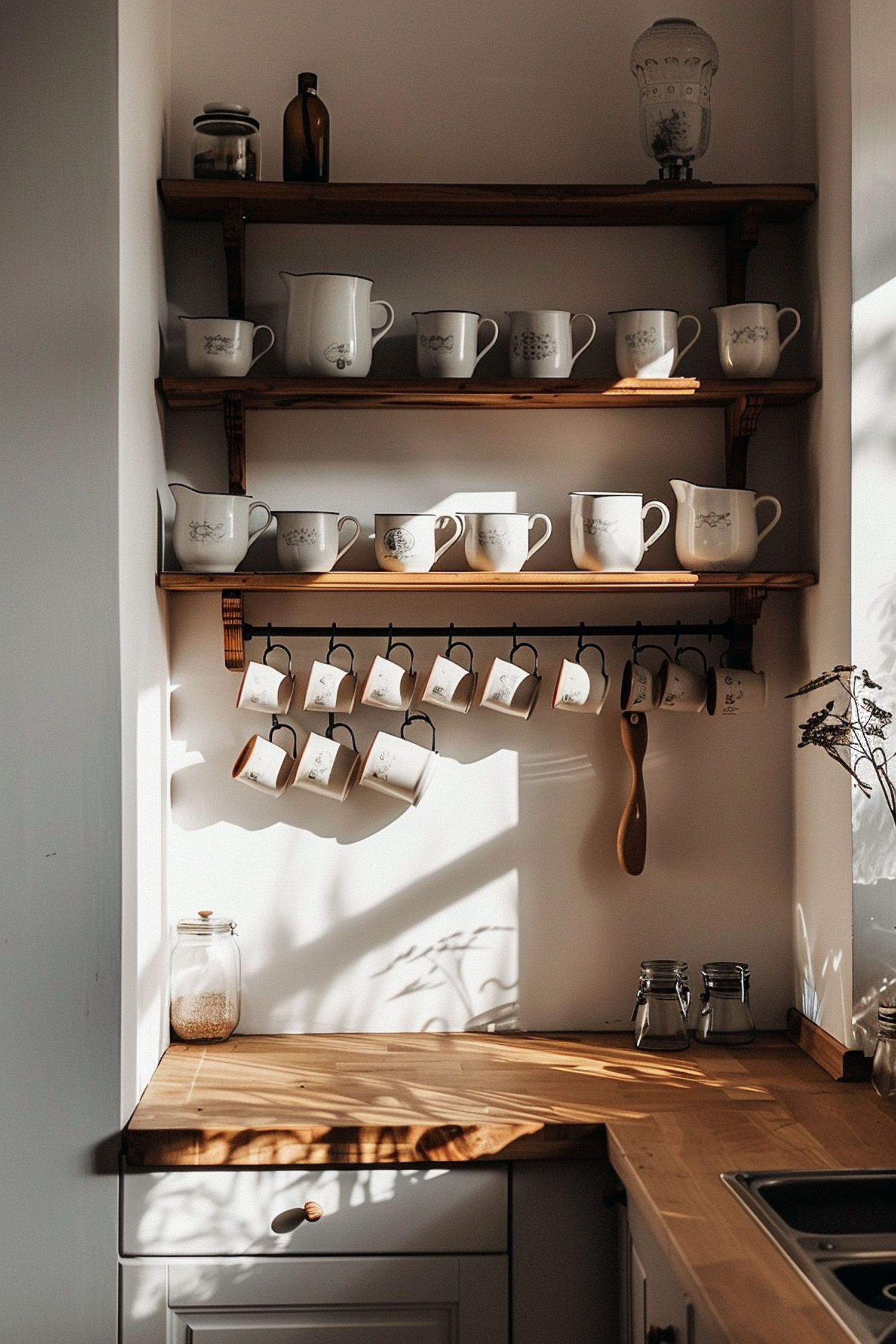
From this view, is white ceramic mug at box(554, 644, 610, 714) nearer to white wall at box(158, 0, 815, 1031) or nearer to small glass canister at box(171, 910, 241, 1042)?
white wall at box(158, 0, 815, 1031)

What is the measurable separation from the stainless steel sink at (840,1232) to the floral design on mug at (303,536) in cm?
110

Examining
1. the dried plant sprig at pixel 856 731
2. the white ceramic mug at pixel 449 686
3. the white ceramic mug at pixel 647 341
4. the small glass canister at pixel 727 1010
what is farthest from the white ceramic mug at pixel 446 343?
the small glass canister at pixel 727 1010

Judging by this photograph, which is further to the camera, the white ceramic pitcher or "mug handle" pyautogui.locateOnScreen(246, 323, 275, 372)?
"mug handle" pyautogui.locateOnScreen(246, 323, 275, 372)

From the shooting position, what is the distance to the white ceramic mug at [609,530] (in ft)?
6.70

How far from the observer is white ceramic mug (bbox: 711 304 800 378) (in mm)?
2074

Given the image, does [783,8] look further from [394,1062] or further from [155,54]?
[394,1062]

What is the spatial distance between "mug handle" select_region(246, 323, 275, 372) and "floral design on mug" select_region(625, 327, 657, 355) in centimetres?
60

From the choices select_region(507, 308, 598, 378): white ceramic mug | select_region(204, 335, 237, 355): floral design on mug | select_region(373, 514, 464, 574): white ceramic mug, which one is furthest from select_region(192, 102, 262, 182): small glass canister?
select_region(373, 514, 464, 574): white ceramic mug

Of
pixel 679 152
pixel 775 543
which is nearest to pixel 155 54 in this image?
pixel 679 152

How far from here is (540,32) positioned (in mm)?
2225

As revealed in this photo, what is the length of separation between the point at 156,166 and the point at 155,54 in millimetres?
172

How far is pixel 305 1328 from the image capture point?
1737mm

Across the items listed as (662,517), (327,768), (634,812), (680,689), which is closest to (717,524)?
(662,517)

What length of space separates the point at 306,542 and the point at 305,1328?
3.71ft
